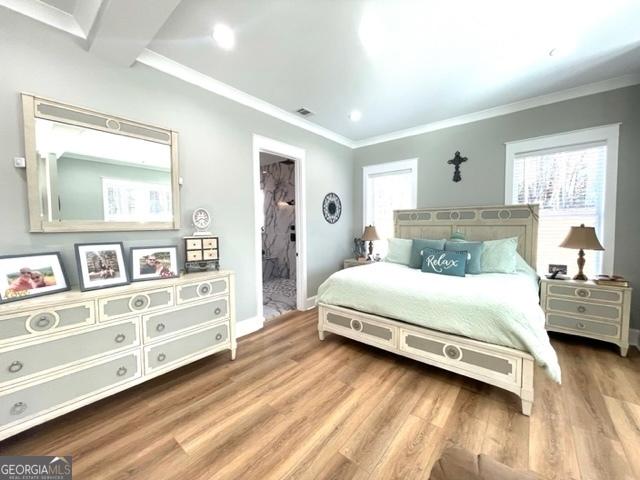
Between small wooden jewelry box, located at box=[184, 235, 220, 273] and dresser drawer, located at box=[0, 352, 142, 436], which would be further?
small wooden jewelry box, located at box=[184, 235, 220, 273]

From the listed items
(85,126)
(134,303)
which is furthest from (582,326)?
(85,126)

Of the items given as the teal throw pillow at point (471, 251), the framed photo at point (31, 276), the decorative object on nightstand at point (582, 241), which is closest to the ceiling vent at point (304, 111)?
the teal throw pillow at point (471, 251)

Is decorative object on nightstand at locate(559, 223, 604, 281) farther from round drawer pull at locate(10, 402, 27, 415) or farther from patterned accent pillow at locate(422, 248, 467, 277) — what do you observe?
round drawer pull at locate(10, 402, 27, 415)

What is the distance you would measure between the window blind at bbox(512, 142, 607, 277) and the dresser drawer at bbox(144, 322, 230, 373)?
385cm

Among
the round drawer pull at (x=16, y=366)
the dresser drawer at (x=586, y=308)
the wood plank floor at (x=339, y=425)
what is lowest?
the wood plank floor at (x=339, y=425)

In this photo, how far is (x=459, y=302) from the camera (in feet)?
6.92

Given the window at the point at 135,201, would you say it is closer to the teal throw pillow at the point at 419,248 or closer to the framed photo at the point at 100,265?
the framed photo at the point at 100,265

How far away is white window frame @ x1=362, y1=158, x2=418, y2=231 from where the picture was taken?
165 inches

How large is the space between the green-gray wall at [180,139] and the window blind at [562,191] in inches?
108

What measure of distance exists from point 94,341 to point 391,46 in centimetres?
319

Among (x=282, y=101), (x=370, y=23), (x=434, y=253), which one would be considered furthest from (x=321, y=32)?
(x=434, y=253)

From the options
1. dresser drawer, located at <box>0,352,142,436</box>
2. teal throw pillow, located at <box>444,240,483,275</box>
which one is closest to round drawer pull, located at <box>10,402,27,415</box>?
dresser drawer, located at <box>0,352,142,436</box>

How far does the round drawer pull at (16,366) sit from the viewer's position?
148 centimetres

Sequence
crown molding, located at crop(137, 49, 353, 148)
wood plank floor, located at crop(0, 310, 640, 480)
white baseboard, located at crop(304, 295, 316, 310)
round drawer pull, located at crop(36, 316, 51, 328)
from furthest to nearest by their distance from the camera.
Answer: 1. white baseboard, located at crop(304, 295, 316, 310)
2. crown molding, located at crop(137, 49, 353, 148)
3. round drawer pull, located at crop(36, 316, 51, 328)
4. wood plank floor, located at crop(0, 310, 640, 480)
